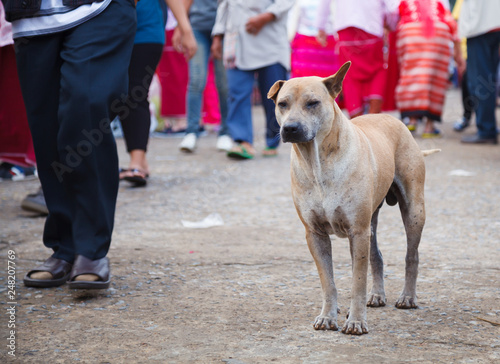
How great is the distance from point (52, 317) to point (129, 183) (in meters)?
3.37

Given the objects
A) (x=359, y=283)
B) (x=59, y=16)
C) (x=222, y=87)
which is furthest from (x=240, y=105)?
(x=359, y=283)

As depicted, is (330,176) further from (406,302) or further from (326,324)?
(406,302)

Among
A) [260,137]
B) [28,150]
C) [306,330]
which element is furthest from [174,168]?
[306,330]

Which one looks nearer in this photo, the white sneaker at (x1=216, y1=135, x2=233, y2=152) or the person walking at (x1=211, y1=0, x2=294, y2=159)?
the person walking at (x1=211, y1=0, x2=294, y2=159)

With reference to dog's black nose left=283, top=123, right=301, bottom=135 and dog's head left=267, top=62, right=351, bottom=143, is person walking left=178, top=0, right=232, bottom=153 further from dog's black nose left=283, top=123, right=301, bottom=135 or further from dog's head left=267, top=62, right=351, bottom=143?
dog's black nose left=283, top=123, right=301, bottom=135

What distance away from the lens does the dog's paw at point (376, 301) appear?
298cm

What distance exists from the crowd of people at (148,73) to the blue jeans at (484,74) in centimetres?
1

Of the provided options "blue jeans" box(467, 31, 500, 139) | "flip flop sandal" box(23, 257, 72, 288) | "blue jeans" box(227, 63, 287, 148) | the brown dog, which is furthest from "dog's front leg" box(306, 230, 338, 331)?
"blue jeans" box(467, 31, 500, 139)

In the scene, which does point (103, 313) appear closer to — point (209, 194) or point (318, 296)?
point (318, 296)

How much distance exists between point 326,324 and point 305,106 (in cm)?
88

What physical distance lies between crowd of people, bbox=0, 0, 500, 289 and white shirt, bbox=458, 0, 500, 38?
0.5 inches

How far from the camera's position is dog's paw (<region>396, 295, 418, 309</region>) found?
2.92 metres

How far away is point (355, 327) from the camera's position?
261 cm

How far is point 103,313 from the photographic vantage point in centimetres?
289
